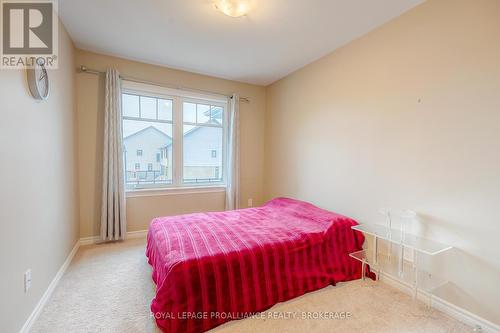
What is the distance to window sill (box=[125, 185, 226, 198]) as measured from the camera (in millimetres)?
3299

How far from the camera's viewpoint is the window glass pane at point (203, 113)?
3.80 meters

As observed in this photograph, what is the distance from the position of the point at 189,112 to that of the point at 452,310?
12.5 ft

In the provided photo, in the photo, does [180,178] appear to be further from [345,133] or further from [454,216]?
[454,216]

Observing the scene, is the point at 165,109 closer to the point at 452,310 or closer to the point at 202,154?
the point at 202,154

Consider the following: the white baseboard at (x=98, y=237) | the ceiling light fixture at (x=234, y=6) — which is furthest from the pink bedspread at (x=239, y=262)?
the ceiling light fixture at (x=234, y=6)

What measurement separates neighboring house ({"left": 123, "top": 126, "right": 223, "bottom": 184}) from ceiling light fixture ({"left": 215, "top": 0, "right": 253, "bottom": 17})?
2.03 m

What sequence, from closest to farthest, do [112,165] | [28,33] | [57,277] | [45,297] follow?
[28,33], [45,297], [57,277], [112,165]

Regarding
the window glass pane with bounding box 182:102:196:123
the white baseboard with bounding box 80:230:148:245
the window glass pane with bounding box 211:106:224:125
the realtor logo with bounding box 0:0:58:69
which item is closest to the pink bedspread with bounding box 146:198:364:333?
the white baseboard with bounding box 80:230:148:245

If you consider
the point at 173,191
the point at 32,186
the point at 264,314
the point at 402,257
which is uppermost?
the point at 32,186

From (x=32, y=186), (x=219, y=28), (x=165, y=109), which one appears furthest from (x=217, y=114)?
(x=32, y=186)

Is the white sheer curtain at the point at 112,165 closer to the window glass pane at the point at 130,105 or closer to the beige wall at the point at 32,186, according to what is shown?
the window glass pane at the point at 130,105

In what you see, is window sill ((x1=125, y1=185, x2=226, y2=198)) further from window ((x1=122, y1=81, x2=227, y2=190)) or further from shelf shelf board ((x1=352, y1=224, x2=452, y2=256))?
shelf shelf board ((x1=352, y1=224, x2=452, y2=256))

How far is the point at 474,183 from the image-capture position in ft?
5.43

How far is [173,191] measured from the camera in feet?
11.6
